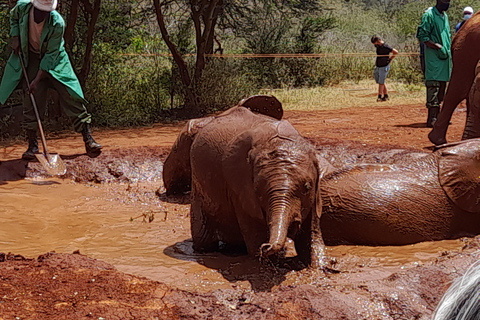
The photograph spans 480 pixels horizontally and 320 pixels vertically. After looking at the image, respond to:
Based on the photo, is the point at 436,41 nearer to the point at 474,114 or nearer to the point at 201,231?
the point at 474,114


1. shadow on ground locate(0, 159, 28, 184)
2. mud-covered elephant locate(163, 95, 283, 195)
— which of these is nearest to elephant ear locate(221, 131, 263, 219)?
mud-covered elephant locate(163, 95, 283, 195)

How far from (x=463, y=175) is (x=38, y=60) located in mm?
5437

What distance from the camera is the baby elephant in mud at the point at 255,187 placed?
4098 mm

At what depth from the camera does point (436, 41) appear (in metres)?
10.6

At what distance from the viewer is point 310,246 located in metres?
4.61

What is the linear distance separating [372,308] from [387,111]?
10.9m

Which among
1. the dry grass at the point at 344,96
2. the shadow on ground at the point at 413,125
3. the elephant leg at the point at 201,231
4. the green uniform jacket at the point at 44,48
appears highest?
the green uniform jacket at the point at 44,48

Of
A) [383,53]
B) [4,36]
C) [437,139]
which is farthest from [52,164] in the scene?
[383,53]

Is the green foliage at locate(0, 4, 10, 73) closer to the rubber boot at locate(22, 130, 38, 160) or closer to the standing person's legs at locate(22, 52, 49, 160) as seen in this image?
the standing person's legs at locate(22, 52, 49, 160)

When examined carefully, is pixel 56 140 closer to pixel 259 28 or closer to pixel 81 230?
pixel 81 230

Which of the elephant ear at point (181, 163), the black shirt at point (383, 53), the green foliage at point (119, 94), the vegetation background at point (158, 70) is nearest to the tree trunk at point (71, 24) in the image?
the vegetation background at point (158, 70)

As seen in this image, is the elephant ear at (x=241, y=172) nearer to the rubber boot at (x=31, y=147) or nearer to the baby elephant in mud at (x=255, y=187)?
the baby elephant in mud at (x=255, y=187)

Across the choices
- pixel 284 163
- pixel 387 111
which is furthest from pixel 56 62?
pixel 387 111

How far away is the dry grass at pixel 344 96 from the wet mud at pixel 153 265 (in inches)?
262
